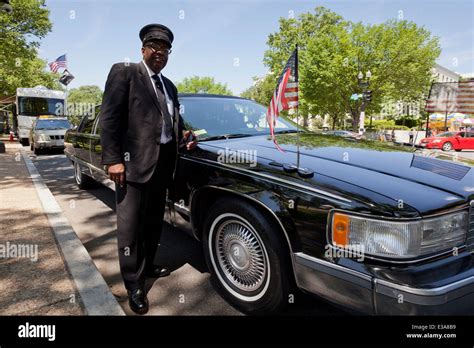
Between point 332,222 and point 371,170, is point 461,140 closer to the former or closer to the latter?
point 371,170

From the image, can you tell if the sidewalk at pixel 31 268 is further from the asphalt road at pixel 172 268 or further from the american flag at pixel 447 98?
the american flag at pixel 447 98

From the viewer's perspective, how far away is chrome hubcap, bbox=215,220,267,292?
230cm

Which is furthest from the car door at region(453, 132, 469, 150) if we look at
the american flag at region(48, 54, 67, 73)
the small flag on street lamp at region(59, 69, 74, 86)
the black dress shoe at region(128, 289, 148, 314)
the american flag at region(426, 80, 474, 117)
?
the american flag at region(48, 54, 67, 73)

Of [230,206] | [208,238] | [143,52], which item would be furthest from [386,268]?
[143,52]

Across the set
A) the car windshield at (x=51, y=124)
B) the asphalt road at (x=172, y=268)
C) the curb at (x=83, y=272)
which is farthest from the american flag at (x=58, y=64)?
the curb at (x=83, y=272)

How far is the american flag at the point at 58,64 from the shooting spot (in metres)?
21.6

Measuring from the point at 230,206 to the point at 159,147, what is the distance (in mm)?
716

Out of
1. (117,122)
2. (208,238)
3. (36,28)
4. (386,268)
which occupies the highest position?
(36,28)

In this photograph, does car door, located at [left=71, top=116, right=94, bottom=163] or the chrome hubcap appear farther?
car door, located at [left=71, top=116, right=94, bottom=163]

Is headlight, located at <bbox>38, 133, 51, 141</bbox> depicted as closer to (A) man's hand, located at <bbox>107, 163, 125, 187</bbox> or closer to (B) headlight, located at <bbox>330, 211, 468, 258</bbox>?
(A) man's hand, located at <bbox>107, 163, 125, 187</bbox>

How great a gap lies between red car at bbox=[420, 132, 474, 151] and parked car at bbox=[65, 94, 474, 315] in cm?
2229

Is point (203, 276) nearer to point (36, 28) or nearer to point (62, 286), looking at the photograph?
point (62, 286)

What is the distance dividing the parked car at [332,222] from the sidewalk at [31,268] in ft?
3.67

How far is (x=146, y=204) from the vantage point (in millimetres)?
2553
